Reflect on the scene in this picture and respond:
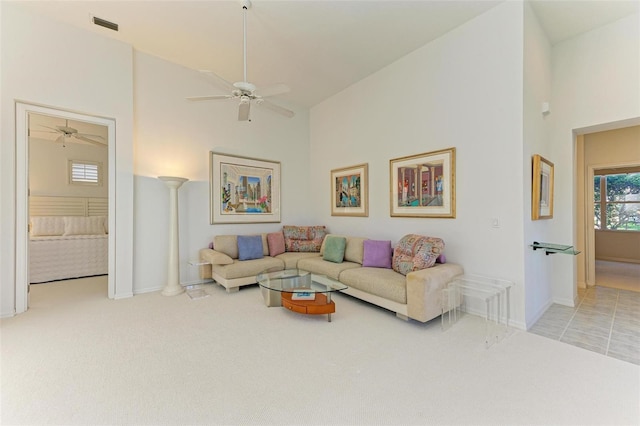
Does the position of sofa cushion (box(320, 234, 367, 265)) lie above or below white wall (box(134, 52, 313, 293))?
below

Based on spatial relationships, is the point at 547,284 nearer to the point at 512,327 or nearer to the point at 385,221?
the point at 512,327

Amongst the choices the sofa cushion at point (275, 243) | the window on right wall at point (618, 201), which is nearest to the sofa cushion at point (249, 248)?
the sofa cushion at point (275, 243)

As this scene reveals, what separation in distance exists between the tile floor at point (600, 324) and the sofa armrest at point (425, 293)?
41.1 inches

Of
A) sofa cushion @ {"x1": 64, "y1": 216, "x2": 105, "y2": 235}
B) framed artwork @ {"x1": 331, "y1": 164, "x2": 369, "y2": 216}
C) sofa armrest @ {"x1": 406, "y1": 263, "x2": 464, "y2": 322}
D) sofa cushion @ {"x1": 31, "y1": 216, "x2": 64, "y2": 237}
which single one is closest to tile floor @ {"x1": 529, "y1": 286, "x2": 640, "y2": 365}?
sofa armrest @ {"x1": 406, "y1": 263, "x2": 464, "y2": 322}

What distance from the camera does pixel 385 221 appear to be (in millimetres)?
4430

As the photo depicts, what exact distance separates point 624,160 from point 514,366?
4.43 m

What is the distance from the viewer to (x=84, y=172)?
651 cm

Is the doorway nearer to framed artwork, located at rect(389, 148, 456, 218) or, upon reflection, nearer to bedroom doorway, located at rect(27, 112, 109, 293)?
framed artwork, located at rect(389, 148, 456, 218)

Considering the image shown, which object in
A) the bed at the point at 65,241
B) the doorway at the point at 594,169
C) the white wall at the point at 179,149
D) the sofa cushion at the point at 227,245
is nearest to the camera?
the white wall at the point at 179,149

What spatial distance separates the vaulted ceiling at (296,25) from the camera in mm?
3068

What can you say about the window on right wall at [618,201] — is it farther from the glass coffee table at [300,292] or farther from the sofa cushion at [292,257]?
the glass coffee table at [300,292]

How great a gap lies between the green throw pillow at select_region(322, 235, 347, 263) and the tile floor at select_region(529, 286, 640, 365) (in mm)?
2534

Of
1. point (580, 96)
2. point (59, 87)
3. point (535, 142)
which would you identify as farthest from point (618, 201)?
point (59, 87)

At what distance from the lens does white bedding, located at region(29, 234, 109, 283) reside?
4.58 metres
